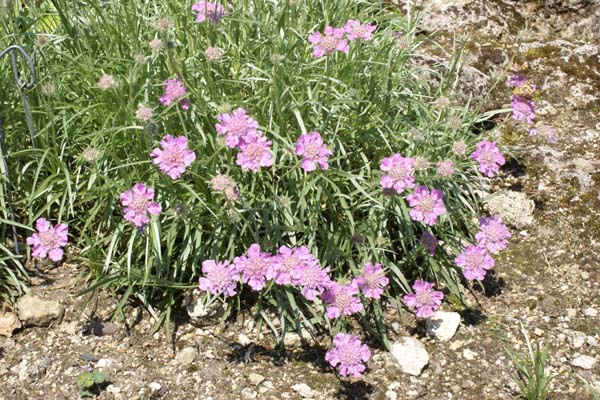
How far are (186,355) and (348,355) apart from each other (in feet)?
2.12

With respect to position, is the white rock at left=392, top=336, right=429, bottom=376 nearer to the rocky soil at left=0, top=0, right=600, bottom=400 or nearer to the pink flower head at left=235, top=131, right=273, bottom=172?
the rocky soil at left=0, top=0, right=600, bottom=400

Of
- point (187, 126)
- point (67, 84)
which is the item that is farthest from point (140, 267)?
point (67, 84)

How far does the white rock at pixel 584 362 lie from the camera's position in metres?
2.52

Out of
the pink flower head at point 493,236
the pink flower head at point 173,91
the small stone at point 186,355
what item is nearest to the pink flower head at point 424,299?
the pink flower head at point 493,236

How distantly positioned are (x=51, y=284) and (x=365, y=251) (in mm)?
1282

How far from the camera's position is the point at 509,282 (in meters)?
2.86

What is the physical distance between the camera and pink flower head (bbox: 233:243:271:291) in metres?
2.24

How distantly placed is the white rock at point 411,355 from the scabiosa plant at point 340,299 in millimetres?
322

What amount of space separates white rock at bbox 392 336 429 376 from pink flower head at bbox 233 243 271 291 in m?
0.65

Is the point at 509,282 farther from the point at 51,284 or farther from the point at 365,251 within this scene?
the point at 51,284

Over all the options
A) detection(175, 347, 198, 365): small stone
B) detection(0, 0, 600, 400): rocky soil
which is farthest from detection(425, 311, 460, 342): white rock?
detection(175, 347, 198, 365): small stone

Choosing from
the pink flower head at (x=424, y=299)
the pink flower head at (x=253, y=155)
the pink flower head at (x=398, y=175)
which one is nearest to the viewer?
the pink flower head at (x=253, y=155)

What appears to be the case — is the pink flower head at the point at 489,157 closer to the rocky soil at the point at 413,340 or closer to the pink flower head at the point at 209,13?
the rocky soil at the point at 413,340

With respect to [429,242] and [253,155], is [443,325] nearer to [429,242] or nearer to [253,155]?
[429,242]
